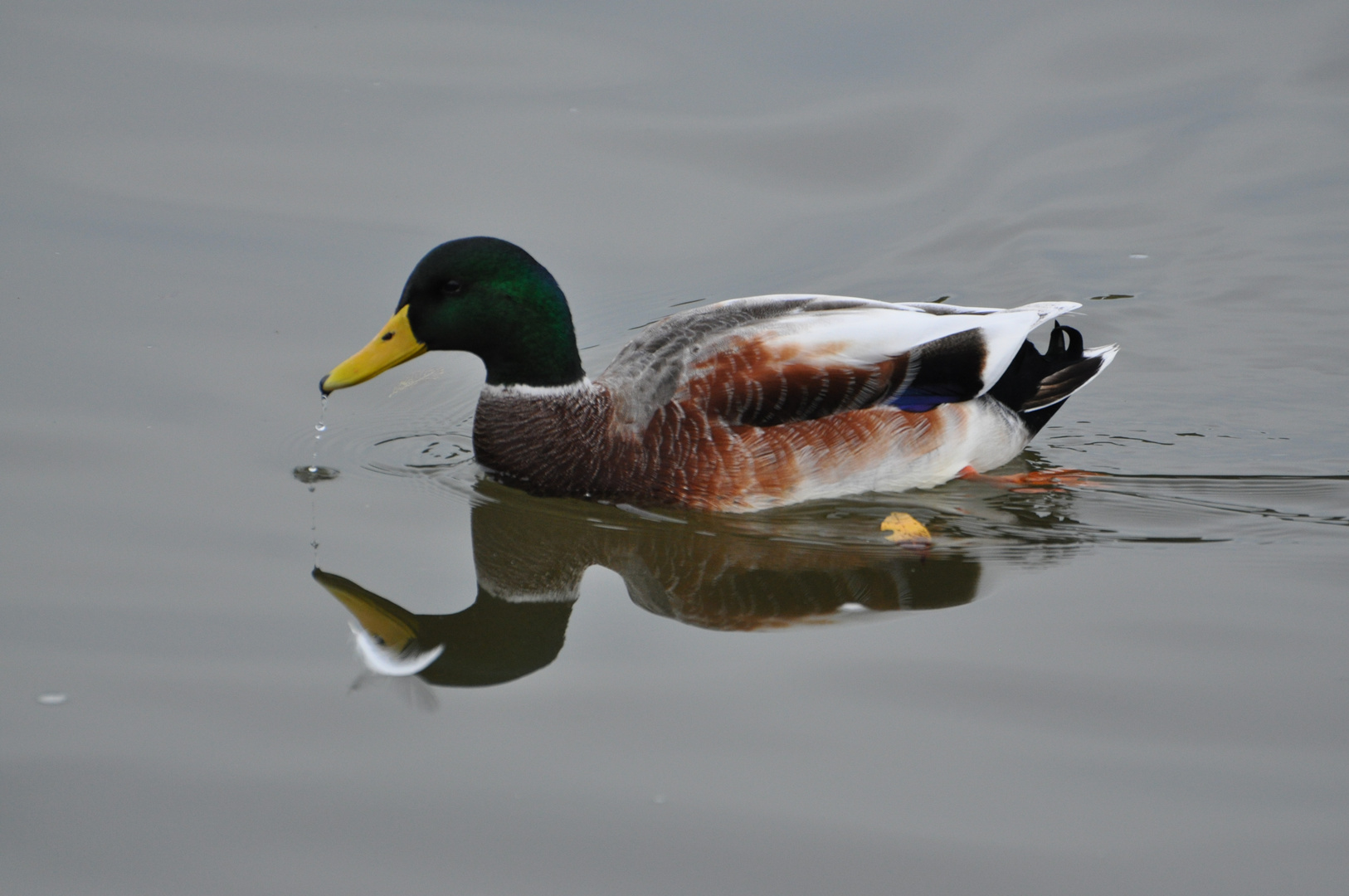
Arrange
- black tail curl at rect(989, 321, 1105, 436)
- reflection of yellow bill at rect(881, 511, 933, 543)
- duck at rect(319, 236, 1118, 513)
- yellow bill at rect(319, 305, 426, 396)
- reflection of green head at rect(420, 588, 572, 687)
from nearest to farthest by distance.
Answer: reflection of green head at rect(420, 588, 572, 687), reflection of yellow bill at rect(881, 511, 933, 543), yellow bill at rect(319, 305, 426, 396), duck at rect(319, 236, 1118, 513), black tail curl at rect(989, 321, 1105, 436)

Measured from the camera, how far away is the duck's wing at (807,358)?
19.7 ft

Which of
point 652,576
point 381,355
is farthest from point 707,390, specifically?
point 381,355

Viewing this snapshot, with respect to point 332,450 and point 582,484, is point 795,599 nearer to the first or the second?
point 582,484

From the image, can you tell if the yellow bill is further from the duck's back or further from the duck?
the duck's back

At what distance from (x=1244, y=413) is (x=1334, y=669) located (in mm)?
2783

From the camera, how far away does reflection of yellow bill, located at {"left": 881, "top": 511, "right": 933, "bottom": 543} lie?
568cm

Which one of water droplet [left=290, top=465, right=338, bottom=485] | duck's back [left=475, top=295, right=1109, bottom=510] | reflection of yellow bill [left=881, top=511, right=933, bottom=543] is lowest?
reflection of yellow bill [left=881, top=511, right=933, bottom=543]

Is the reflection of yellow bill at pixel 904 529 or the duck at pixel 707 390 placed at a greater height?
the duck at pixel 707 390

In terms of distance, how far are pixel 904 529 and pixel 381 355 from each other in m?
2.24

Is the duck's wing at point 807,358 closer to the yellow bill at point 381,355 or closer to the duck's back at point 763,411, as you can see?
the duck's back at point 763,411

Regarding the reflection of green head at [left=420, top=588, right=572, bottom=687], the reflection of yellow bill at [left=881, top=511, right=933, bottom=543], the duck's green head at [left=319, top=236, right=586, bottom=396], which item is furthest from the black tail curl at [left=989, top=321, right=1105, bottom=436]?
the reflection of green head at [left=420, top=588, right=572, bottom=687]

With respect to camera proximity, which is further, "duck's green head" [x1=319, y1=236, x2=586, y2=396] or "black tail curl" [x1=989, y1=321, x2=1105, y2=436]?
"black tail curl" [x1=989, y1=321, x2=1105, y2=436]

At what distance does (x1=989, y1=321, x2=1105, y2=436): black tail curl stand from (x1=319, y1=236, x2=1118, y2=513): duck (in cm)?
16

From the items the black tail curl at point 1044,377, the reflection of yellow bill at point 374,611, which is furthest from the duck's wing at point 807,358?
the reflection of yellow bill at point 374,611
